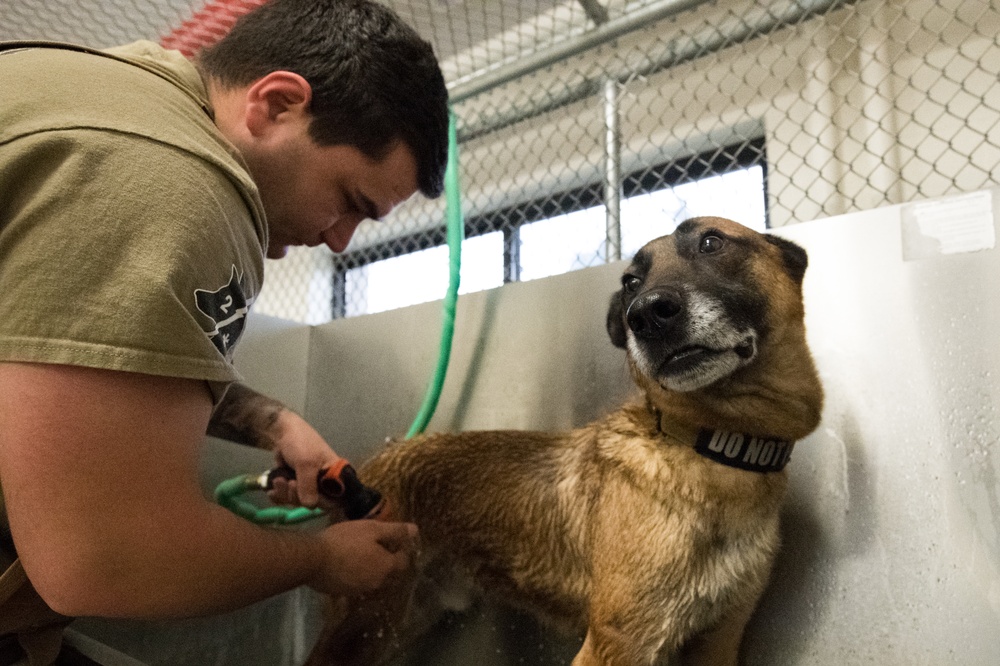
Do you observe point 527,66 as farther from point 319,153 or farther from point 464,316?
point 319,153

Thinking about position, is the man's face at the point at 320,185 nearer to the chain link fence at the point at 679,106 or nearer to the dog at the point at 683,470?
the dog at the point at 683,470

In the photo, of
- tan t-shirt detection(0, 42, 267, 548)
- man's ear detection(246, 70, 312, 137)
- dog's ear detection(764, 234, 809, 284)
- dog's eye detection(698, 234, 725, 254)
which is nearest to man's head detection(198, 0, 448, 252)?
man's ear detection(246, 70, 312, 137)

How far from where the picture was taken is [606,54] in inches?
106

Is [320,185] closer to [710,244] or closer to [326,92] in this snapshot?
[326,92]

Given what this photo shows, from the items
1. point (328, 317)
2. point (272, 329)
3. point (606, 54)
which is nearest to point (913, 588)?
point (606, 54)

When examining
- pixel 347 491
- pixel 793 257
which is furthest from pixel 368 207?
pixel 793 257

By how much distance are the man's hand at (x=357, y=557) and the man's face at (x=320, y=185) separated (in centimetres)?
59

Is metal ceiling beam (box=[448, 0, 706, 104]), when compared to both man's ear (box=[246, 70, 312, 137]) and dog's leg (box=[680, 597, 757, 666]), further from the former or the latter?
dog's leg (box=[680, 597, 757, 666])

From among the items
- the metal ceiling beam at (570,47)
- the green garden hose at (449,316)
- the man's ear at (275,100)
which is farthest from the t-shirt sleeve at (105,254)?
the metal ceiling beam at (570,47)

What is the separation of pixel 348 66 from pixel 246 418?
927 mm

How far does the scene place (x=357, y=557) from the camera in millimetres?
1239

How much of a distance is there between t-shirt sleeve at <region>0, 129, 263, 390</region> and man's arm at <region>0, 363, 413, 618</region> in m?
0.04

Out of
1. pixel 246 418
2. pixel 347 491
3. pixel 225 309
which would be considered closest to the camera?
pixel 225 309

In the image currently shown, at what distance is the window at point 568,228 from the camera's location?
2623 millimetres
